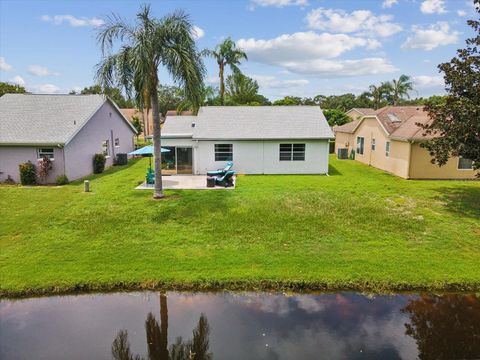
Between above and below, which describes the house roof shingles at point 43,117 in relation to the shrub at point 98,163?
above

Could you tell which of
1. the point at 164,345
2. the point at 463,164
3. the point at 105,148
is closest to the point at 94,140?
the point at 105,148

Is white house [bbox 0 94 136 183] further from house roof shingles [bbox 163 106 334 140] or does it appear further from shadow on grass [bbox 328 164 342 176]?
shadow on grass [bbox 328 164 342 176]

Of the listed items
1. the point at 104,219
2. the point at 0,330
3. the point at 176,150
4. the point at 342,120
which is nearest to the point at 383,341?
the point at 0,330

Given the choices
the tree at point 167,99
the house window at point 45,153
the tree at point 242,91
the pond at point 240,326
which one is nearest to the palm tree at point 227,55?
the tree at point 242,91

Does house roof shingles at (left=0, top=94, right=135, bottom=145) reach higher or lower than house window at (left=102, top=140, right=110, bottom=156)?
higher

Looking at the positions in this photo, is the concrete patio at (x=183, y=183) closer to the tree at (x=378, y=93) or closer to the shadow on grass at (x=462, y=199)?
the shadow on grass at (x=462, y=199)

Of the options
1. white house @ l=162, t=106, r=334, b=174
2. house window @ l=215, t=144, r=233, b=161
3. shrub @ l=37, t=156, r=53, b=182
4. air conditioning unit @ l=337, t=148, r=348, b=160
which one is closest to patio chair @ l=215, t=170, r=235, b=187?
white house @ l=162, t=106, r=334, b=174
